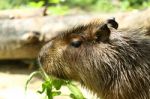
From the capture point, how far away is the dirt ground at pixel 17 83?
587cm

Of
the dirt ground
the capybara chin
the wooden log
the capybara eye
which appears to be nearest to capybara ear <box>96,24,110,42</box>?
→ the capybara chin

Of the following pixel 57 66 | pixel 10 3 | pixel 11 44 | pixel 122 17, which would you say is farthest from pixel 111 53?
pixel 10 3

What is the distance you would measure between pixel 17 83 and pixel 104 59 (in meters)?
2.63

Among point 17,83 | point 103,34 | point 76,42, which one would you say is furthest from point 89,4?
point 103,34

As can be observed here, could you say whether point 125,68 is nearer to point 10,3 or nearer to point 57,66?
point 57,66

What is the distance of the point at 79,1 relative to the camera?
10258mm

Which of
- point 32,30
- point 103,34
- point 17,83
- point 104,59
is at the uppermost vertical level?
point 103,34

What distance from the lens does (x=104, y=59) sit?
399 centimetres

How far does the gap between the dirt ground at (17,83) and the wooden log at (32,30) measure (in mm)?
235

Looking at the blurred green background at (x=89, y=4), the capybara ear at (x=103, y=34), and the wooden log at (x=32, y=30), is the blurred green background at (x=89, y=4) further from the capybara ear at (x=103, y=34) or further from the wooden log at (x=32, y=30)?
the capybara ear at (x=103, y=34)

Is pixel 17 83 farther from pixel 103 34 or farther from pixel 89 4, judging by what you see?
pixel 89 4

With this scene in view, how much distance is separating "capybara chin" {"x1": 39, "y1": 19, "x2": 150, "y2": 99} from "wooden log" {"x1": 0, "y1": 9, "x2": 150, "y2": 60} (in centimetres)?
219

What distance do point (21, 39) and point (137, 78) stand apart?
2889mm

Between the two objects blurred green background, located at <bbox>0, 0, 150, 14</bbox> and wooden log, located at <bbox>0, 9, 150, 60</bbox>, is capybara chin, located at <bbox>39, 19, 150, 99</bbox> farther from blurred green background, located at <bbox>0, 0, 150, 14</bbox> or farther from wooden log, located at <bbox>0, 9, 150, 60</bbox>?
blurred green background, located at <bbox>0, 0, 150, 14</bbox>
